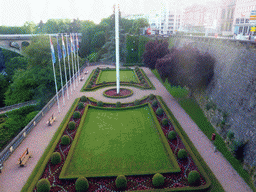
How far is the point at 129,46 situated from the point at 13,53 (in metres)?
34.1

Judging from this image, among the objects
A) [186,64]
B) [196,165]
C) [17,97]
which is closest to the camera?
[196,165]

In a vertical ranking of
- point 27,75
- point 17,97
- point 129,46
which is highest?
point 129,46

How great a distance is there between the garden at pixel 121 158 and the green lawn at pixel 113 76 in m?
14.4

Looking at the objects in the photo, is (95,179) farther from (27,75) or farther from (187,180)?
(27,75)

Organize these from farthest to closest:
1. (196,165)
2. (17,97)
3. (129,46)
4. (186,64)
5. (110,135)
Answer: (129,46) < (17,97) < (186,64) < (110,135) < (196,165)

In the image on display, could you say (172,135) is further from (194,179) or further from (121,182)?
(121,182)

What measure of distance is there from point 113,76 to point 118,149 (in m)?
23.6

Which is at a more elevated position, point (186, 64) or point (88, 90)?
point (186, 64)

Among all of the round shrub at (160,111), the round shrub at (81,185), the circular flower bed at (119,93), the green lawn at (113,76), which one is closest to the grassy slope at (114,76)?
the green lawn at (113,76)

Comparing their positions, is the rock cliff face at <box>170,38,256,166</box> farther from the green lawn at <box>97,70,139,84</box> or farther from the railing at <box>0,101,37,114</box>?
the railing at <box>0,101,37,114</box>

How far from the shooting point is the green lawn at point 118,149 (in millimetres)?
12883

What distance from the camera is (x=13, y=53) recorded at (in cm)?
5725

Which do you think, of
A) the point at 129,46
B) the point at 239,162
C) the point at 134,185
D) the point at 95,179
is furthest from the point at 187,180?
the point at 129,46

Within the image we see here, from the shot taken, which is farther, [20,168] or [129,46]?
[129,46]
